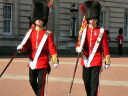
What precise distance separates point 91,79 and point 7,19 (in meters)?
15.7

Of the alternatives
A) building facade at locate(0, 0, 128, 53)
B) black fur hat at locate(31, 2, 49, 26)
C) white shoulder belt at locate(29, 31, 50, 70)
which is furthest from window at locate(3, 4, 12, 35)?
white shoulder belt at locate(29, 31, 50, 70)

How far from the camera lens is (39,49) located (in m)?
5.22

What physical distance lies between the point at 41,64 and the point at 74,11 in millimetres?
16652

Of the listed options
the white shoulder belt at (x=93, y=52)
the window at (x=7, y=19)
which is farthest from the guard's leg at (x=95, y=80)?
the window at (x=7, y=19)

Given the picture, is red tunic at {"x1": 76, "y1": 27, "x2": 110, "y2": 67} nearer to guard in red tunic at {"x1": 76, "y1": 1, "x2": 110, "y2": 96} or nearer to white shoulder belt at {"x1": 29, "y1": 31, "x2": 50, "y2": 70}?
guard in red tunic at {"x1": 76, "y1": 1, "x2": 110, "y2": 96}

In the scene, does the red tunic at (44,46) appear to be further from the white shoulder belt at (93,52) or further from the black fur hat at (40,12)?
the white shoulder belt at (93,52)

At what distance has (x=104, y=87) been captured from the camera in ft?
24.5

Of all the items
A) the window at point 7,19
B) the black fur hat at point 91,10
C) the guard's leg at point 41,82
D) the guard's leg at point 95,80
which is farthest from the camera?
the window at point 7,19

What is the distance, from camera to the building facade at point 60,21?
20.3 m

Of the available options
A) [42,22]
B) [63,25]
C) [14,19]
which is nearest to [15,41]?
[14,19]

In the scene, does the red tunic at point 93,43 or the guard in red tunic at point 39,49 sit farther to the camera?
the red tunic at point 93,43

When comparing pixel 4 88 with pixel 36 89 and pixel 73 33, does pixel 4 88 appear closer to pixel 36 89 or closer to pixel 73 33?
pixel 36 89

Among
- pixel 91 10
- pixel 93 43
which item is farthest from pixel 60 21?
pixel 93 43

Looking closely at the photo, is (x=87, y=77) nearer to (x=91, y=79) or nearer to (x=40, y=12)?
(x=91, y=79)
